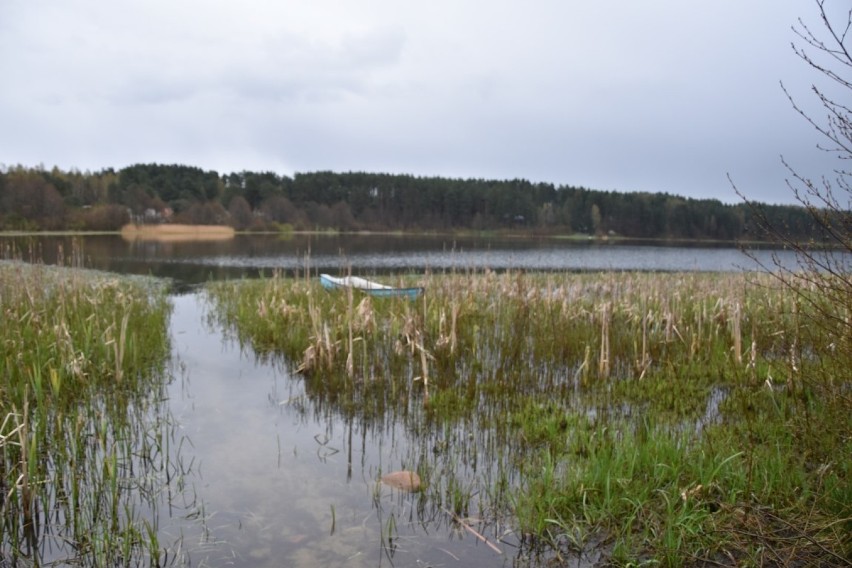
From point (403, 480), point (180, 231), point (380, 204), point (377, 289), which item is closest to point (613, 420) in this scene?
point (403, 480)

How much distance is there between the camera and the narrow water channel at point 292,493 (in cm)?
431

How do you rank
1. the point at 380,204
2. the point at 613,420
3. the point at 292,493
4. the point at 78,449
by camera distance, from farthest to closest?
the point at 380,204, the point at 613,420, the point at 78,449, the point at 292,493

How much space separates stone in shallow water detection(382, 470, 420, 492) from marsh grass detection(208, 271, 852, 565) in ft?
0.49

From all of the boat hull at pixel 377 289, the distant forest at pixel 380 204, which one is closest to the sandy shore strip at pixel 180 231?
the distant forest at pixel 380 204

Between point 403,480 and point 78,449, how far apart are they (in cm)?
317

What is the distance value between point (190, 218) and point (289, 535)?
89.4m

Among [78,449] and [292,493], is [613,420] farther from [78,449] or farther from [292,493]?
[78,449]

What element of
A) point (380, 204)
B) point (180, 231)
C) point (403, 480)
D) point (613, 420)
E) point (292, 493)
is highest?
point (380, 204)

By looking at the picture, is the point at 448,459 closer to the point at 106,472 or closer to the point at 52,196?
the point at 106,472

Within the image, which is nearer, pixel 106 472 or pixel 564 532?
pixel 564 532

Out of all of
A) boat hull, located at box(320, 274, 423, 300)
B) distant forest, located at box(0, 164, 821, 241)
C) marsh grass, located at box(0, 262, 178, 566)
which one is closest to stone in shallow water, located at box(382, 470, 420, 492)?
marsh grass, located at box(0, 262, 178, 566)

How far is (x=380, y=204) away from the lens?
11244 centimetres

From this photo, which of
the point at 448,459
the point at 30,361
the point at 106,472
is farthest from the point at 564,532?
the point at 30,361

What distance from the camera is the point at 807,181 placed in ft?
12.8
